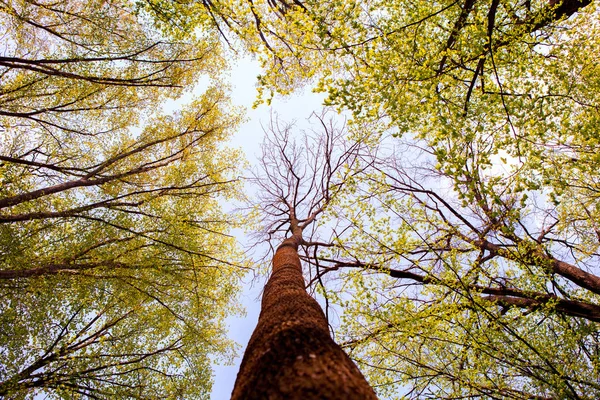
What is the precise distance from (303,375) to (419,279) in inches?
201

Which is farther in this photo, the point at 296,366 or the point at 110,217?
the point at 110,217

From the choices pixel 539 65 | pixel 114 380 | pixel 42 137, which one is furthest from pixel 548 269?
pixel 42 137

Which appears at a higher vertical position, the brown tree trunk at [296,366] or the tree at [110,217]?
the tree at [110,217]

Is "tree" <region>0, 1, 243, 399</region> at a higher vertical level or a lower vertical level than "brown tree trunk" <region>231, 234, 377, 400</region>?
higher

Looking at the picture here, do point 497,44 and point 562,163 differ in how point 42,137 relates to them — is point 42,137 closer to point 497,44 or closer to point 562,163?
point 497,44

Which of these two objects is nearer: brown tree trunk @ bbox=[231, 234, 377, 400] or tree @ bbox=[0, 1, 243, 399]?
brown tree trunk @ bbox=[231, 234, 377, 400]

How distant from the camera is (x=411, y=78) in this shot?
Result: 444 cm

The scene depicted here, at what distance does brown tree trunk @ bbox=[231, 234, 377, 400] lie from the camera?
132cm

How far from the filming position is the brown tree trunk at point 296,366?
1322 mm

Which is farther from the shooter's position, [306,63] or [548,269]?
[306,63]

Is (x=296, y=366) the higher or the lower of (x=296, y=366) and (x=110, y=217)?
the lower

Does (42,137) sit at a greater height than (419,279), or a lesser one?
greater


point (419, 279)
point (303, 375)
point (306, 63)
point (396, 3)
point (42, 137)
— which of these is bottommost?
point (303, 375)

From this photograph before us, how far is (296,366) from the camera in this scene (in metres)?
1.52
